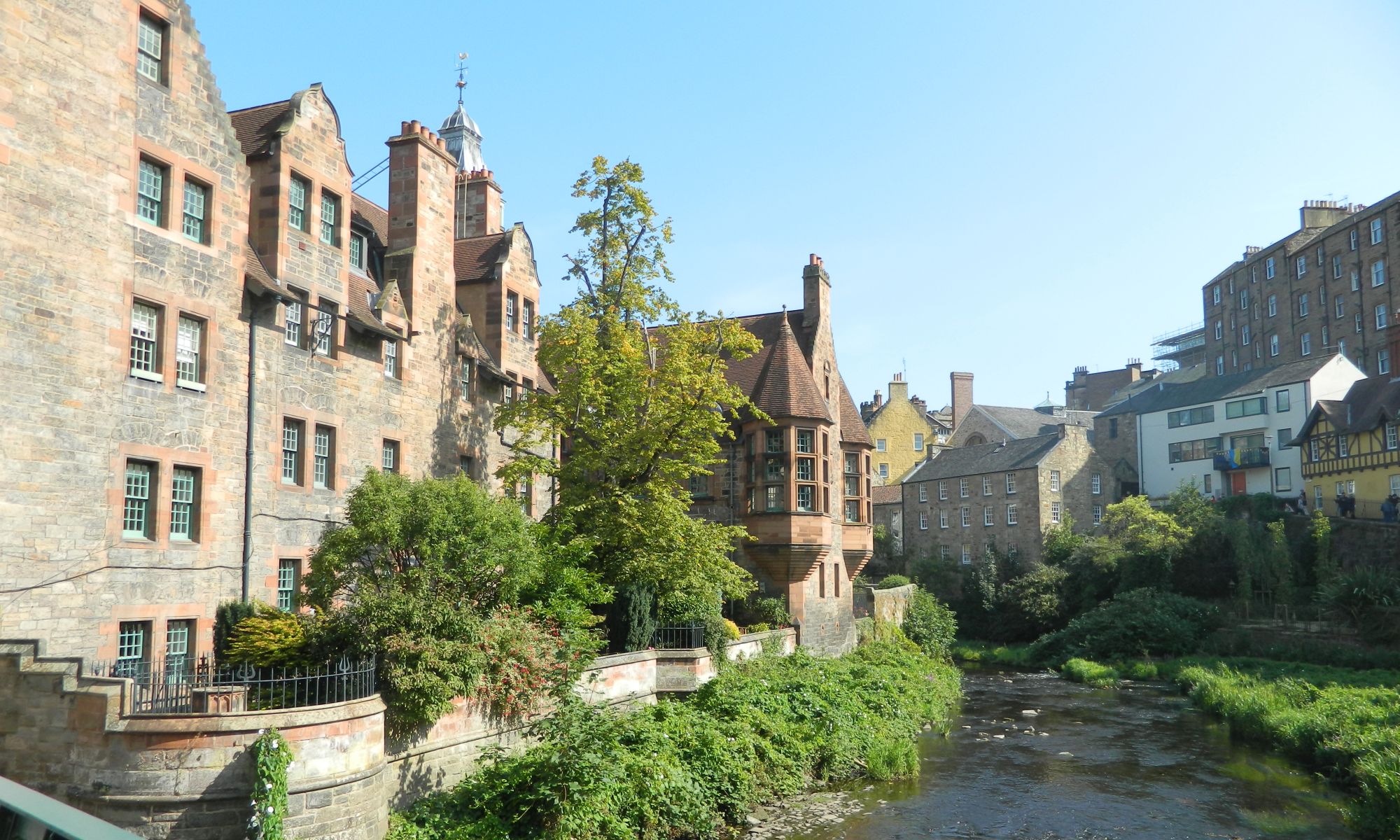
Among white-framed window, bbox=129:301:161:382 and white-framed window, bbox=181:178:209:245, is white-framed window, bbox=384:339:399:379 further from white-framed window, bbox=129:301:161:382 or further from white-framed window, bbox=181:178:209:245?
white-framed window, bbox=129:301:161:382

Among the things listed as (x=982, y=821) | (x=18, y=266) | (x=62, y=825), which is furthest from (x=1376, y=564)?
(x=62, y=825)

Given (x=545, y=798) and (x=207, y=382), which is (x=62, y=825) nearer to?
(x=545, y=798)

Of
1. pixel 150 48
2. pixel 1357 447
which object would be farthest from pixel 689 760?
pixel 1357 447

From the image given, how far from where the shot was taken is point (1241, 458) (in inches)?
2376

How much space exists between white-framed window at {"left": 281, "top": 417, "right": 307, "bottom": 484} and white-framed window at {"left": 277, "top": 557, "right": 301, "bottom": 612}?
173cm

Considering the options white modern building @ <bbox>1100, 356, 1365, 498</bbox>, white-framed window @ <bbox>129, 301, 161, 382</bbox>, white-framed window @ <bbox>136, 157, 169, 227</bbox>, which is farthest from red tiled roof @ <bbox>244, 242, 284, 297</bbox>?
white modern building @ <bbox>1100, 356, 1365, 498</bbox>

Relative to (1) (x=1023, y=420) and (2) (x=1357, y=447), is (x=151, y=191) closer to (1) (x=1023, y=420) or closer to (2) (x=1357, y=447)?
(2) (x=1357, y=447)

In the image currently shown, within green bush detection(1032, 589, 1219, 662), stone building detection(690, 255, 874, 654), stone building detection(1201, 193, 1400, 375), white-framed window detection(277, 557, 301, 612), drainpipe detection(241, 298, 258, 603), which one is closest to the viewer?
drainpipe detection(241, 298, 258, 603)

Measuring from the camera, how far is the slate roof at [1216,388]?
59031 millimetres

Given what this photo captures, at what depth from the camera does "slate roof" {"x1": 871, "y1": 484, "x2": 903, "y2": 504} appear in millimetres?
74688

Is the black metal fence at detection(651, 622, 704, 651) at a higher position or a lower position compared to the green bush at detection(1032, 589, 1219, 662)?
higher

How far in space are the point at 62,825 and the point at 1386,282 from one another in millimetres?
75501

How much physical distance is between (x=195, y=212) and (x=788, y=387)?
19679 mm

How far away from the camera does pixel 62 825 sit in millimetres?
2312
